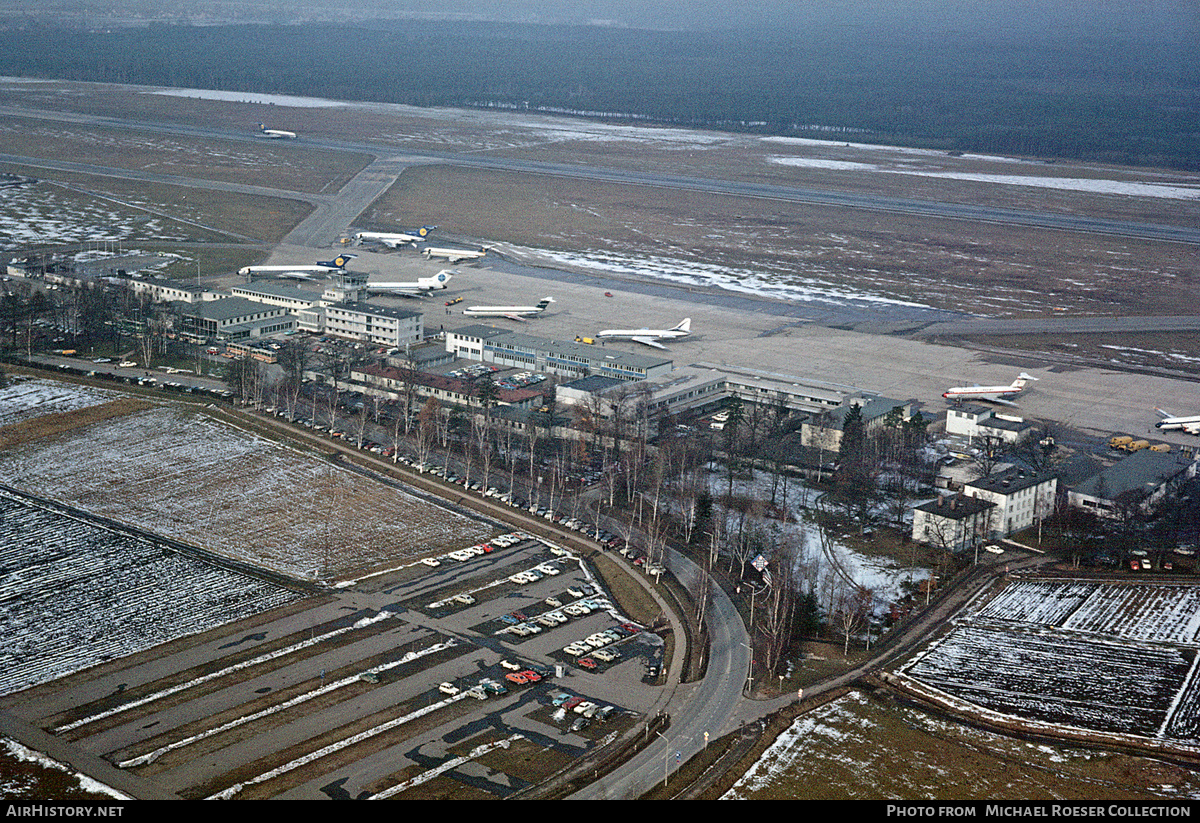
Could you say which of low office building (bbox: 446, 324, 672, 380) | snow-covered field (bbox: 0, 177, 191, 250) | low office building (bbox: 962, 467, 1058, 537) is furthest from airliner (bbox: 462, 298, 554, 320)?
low office building (bbox: 962, 467, 1058, 537)

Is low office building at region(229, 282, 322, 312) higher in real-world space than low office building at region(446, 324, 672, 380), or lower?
higher

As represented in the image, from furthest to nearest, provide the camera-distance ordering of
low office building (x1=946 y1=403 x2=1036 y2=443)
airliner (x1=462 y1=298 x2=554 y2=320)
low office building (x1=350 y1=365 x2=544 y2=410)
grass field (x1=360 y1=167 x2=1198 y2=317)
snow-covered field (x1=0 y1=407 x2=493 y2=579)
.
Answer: grass field (x1=360 y1=167 x2=1198 y2=317) → airliner (x1=462 y1=298 x2=554 y2=320) → low office building (x1=350 y1=365 x2=544 y2=410) → low office building (x1=946 y1=403 x2=1036 y2=443) → snow-covered field (x1=0 y1=407 x2=493 y2=579)

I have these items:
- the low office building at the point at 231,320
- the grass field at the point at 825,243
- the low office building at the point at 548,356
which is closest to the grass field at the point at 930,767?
the low office building at the point at 548,356

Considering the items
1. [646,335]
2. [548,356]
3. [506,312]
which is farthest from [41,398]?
[646,335]

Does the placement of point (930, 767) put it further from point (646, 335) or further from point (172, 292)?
point (172, 292)

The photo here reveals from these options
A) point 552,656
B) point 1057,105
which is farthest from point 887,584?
point 1057,105

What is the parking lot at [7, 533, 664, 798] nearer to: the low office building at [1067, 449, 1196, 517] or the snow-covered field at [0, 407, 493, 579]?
the snow-covered field at [0, 407, 493, 579]

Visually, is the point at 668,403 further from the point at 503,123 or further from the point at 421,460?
the point at 503,123
